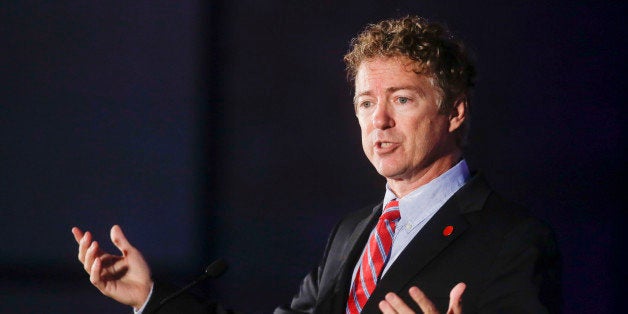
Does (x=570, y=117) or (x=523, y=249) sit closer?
(x=523, y=249)

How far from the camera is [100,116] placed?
290 centimetres

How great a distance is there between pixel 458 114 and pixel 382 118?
0.25 meters

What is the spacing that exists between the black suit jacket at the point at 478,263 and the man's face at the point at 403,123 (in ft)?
0.46

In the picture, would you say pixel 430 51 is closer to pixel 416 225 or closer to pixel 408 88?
pixel 408 88

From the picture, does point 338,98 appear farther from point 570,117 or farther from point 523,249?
point 523,249

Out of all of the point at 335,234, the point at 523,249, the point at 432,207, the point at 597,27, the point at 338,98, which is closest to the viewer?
the point at 523,249

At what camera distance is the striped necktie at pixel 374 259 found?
190 centimetres

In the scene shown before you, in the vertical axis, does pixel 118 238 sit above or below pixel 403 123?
below

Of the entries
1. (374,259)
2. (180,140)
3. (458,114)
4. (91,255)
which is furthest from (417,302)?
(180,140)

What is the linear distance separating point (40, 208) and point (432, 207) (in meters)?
1.65

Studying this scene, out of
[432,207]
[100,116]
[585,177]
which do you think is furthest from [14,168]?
[585,177]

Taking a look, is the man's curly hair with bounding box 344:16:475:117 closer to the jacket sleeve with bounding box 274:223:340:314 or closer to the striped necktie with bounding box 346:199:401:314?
the striped necktie with bounding box 346:199:401:314

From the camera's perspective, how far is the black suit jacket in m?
1.65

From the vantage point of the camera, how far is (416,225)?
194 cm
